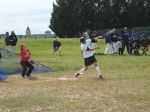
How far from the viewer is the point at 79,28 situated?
8812 cm

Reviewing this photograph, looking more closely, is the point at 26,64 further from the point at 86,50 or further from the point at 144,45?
the point at 144,45

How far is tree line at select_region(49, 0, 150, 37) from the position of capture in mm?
87375

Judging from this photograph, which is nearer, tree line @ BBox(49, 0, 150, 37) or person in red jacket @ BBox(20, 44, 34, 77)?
person in red jacket @ BBox(20, 44, 34, 77)

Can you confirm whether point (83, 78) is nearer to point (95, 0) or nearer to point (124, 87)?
point (124, 87)

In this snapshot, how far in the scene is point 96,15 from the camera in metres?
90.5

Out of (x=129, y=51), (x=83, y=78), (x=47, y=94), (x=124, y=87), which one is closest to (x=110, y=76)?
(x=83, y=78)

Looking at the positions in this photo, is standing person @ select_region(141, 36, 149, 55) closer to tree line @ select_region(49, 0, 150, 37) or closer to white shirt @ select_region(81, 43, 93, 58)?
white shirt @ select_region(81, 43, 93, 58)

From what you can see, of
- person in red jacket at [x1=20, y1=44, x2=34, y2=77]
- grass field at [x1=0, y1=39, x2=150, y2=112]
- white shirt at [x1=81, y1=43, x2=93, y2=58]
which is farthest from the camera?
person in red jacket at [x1=20, y1=44, x2=34, y2=77]

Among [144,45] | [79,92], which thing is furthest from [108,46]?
[79,92]

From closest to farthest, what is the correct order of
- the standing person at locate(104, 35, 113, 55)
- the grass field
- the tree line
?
the grass field
the standing person at locate(104, 35, 113, 55)
the tree line

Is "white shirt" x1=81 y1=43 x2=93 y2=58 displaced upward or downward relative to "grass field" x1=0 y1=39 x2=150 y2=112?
upward

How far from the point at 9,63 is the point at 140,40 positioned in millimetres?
13774

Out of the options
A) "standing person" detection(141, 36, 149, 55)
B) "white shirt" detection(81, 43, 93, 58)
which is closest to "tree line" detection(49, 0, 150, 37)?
"standing person" detection(141, 36, 149, 55)

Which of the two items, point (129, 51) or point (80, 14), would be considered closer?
point (129, 51)
